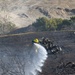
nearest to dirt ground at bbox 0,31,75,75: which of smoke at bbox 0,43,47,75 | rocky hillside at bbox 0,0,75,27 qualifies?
smoke at bbox 0,43,47,75

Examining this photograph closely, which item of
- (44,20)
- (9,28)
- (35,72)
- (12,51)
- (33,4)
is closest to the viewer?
(35,72)

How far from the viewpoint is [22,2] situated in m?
151

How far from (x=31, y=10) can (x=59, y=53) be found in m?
78.9

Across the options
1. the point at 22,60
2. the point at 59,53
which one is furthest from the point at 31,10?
the point at 22,60

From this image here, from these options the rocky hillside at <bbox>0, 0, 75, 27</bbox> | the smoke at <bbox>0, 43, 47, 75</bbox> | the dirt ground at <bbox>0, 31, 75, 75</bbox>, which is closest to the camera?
the smoke at <bbox>0, 43, 47, 75</bbox>

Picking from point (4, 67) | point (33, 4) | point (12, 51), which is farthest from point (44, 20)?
point (4, 67)

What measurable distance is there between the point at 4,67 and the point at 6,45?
25.8m

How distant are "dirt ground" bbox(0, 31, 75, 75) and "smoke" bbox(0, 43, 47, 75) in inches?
58.0

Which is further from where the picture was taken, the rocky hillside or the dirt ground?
the rocky hillside

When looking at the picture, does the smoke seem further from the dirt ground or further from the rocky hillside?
the rocky hillside

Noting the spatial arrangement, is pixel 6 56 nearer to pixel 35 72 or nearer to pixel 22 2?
pixel 35 72

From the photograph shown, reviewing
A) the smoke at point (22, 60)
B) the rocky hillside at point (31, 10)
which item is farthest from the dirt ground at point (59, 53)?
the rocky hillside at point (31, 10)

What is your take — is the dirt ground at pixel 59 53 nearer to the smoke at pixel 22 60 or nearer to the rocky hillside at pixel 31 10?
the smoke at pixel 22 60

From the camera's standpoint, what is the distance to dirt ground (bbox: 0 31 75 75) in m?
52.5
